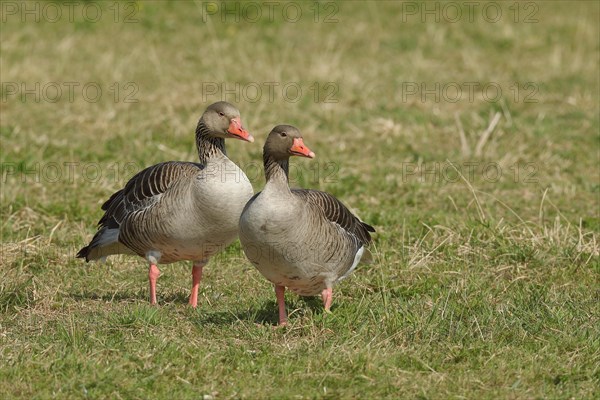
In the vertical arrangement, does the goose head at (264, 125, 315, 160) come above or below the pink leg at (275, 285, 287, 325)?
above

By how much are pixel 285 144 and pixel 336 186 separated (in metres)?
4.18

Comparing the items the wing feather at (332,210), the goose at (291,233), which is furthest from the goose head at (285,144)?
the wing feather at (332,210)

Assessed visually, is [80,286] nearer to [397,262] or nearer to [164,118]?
[397,262]

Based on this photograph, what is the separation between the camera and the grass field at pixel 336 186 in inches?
235

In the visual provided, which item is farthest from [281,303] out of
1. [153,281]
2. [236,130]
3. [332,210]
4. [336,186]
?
[336,186]

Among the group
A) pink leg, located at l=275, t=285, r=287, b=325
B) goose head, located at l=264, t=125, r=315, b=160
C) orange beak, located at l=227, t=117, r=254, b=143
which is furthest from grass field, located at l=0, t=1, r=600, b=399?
orange beak, located at l=227, t=117, r=254, b=143

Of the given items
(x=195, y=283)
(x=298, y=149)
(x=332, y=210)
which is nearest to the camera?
(x=298, y=149)

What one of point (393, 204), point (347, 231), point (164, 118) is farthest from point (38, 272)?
point (164, 118)

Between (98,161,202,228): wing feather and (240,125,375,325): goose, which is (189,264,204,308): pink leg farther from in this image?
(240,125,375,325): goose

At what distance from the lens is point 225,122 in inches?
295

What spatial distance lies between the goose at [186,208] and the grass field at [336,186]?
0.39 m

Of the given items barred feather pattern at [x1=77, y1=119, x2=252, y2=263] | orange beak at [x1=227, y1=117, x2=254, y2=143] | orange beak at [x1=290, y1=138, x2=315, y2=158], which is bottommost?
barred feather pattern at [x1=77, y1=119, x2=252, y2=263]

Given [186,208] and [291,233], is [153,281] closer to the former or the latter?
[186,208]

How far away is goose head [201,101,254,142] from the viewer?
7453 millimetres
